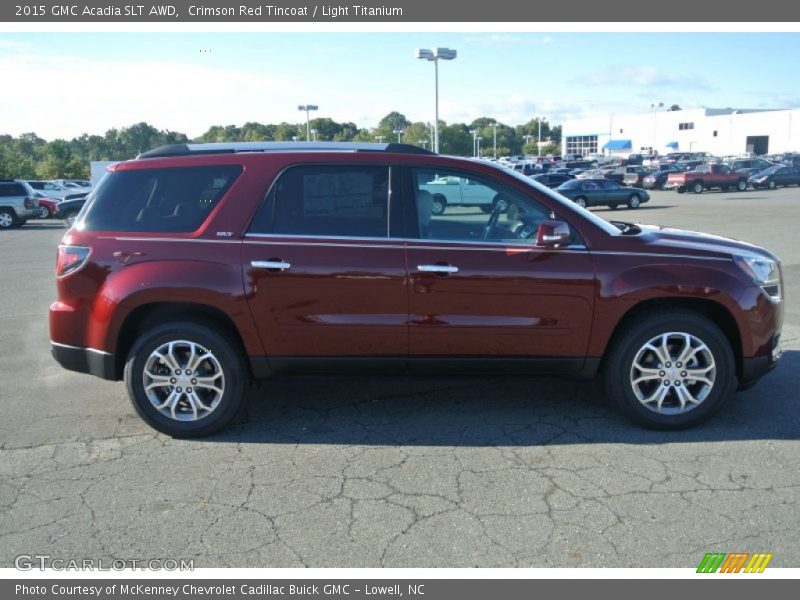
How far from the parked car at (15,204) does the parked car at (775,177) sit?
38.4 metres

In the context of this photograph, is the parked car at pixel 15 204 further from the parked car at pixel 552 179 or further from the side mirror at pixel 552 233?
the side mirror at pixel 552 233

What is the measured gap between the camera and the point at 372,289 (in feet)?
15.1

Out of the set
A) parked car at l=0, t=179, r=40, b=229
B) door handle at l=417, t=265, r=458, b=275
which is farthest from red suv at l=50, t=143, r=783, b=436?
parked car at l=0, t=179, r=40, b=229

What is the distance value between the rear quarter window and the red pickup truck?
130 ft

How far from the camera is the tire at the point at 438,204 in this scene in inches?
188

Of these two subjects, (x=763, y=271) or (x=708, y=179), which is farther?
(x=708, y=179)

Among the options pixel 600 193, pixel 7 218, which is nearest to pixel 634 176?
pixel 600 193

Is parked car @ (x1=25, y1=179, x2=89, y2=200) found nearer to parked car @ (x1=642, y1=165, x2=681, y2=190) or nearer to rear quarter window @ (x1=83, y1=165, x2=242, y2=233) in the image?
rear quarter window @ (x1=83, y1=165, x2=242, y2=233)

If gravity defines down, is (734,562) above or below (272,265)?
below

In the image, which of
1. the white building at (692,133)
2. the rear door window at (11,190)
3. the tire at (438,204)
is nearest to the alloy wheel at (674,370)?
the tire at (438,204)

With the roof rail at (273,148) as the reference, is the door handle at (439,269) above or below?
below

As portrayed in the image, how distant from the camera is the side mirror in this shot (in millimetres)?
4570

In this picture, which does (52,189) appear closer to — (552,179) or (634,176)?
(552,179)

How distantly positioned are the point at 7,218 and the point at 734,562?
89.3 feet
